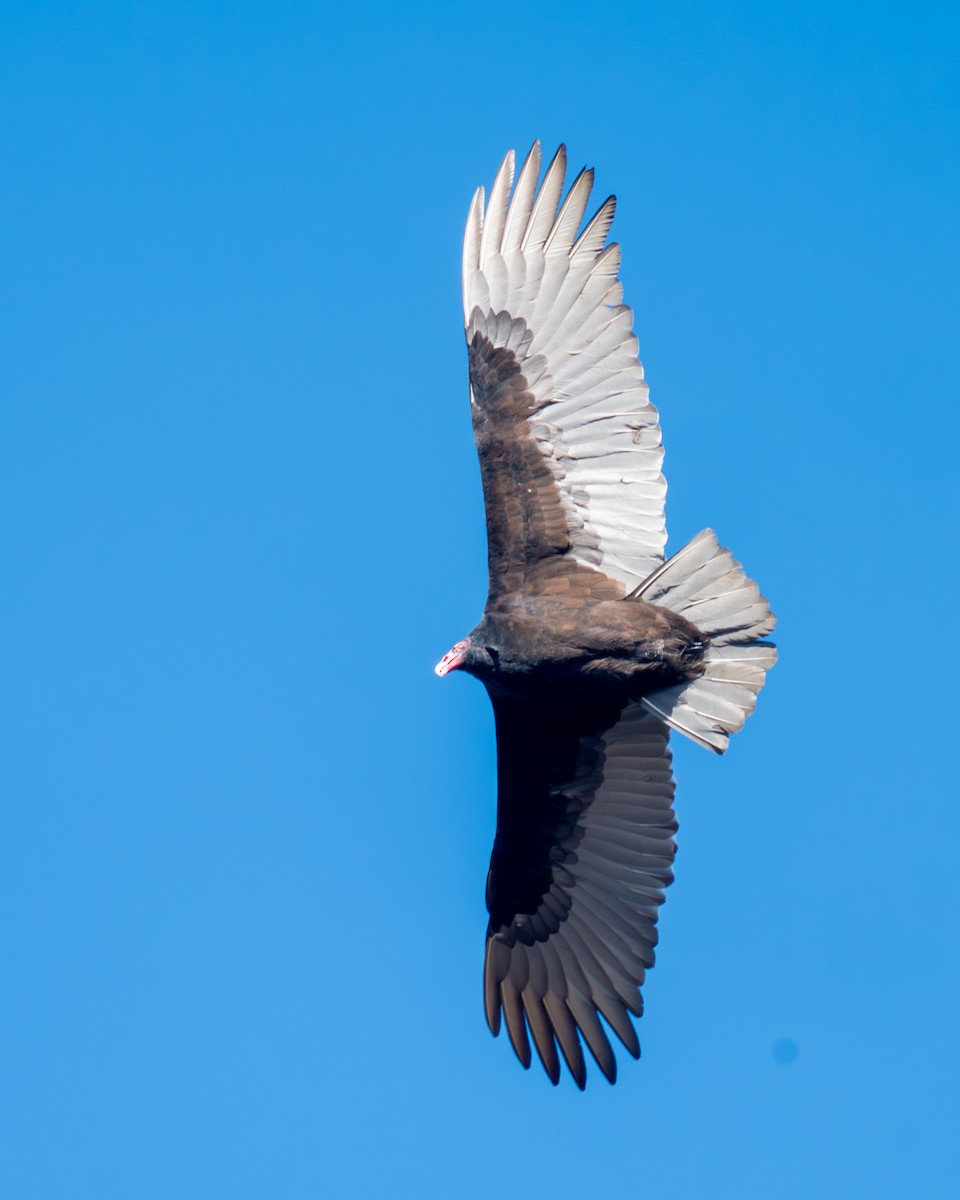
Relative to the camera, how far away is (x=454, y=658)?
765 cm

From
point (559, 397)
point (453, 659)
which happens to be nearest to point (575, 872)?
point (453, 659)

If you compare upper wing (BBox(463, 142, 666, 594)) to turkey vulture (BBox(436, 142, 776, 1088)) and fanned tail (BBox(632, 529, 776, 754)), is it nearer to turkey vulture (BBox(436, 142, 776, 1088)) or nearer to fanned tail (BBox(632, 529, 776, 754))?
turkey vulture (BBox(436, 142, 776, 1088))

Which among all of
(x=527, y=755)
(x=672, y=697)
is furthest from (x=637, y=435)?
(x=527, y=755)

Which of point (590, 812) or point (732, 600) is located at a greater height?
point (732, 600)

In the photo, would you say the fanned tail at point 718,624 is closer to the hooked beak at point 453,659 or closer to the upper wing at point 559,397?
the upper wing at point 559,397

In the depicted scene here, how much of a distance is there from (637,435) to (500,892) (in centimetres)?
243

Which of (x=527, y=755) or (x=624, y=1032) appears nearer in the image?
(x=624, y=1032)

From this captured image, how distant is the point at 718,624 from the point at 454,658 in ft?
4.05

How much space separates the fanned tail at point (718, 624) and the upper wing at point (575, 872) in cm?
57

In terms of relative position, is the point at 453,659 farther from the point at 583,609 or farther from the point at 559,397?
the point at 559,397

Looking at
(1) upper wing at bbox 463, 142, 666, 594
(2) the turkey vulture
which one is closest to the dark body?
(2) the turkey vulture

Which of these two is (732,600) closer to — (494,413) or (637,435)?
(637,435)

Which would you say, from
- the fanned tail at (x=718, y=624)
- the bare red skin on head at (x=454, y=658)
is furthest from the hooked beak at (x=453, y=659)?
the fanned tail at (x=718, y=624)

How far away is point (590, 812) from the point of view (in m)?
8.19
